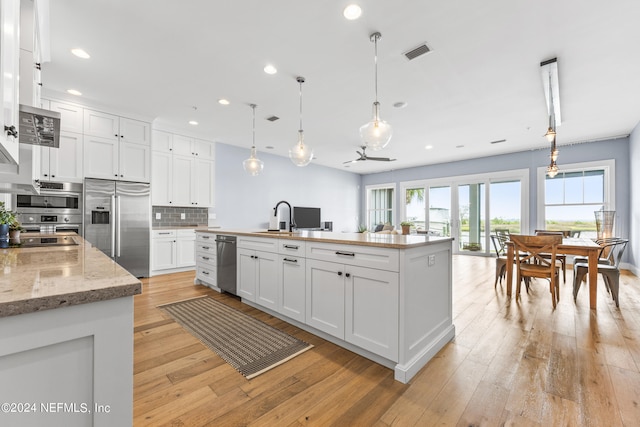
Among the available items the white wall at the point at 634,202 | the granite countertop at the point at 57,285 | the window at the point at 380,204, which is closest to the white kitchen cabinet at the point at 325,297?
the granite countertop at the point at 57,285

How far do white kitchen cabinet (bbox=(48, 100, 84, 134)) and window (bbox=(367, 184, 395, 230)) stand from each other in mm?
8014

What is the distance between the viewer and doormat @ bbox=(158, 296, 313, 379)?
2.03 metres

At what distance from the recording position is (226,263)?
3.56 m

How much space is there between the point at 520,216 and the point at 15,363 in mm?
8310

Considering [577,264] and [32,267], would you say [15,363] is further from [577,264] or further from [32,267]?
[577,264]

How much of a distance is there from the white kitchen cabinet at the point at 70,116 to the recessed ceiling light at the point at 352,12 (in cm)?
426

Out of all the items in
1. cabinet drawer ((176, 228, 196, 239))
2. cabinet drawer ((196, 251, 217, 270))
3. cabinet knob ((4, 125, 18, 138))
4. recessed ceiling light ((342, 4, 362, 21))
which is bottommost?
cabinet drawer ((196, 251, 217, 270))

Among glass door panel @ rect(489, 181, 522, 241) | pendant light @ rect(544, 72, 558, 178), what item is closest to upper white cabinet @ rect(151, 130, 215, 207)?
pendant light @ rect(544, 72, 558, 178)

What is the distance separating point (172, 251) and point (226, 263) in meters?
2.12

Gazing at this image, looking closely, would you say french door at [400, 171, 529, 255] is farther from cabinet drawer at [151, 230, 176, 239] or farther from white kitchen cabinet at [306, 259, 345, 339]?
cabinet drawer at [151, 230, 176, 239]

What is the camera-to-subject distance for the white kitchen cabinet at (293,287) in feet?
8.11

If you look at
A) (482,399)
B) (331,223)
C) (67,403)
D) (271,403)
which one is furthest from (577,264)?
(331,223)

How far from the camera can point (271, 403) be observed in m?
1.59

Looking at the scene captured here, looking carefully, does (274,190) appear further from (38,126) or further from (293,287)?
(38,126)
